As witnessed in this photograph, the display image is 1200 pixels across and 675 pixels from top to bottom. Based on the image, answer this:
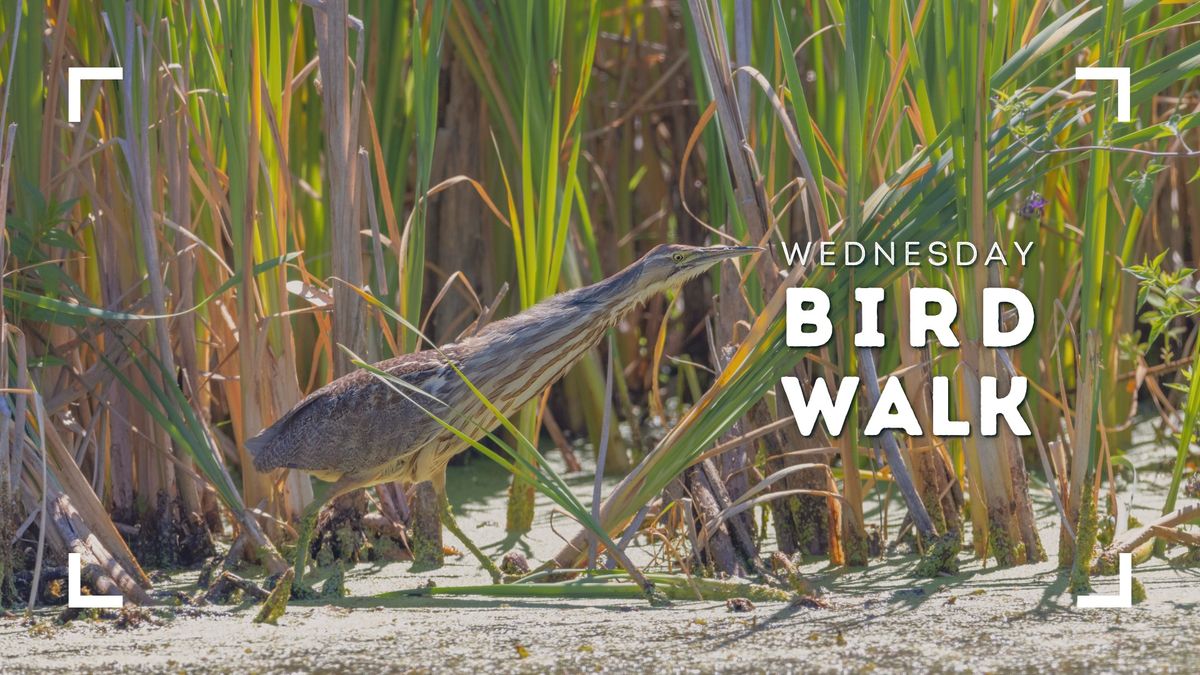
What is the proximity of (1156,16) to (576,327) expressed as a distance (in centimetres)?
169

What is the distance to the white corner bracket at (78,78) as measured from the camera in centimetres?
343

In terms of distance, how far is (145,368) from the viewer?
3523 millimetres

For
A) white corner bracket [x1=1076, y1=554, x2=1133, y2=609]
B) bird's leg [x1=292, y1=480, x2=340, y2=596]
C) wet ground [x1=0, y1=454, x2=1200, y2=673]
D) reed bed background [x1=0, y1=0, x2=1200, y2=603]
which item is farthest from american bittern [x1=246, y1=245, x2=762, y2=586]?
white corner bracket [x1=1076, y1=554, x2=1133, y2=609]

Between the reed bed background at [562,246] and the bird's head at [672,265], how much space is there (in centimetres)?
11

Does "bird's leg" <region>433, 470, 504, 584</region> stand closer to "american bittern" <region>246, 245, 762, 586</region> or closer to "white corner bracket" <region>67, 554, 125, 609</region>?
"american bittern" <region>246, 245, 762, 586</region>

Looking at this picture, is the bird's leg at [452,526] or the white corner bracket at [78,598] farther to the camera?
the bird's leg at [452,526]

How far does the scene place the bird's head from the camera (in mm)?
3393

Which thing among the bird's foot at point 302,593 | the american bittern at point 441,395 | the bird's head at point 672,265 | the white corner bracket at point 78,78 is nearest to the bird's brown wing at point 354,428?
the american bittern at point 441,395

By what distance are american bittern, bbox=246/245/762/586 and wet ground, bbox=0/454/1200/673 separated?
345 millimetres

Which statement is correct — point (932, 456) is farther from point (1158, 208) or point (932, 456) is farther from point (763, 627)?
point (1158, 208)

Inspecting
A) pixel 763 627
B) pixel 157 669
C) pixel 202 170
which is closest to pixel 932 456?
pixel 763 627

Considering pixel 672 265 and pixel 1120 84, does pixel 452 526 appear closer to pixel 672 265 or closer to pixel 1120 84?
pixel 672 265

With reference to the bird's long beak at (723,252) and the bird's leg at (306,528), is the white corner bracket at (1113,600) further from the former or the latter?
the bird's leg at (306,528)

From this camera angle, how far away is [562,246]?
3840 mm
